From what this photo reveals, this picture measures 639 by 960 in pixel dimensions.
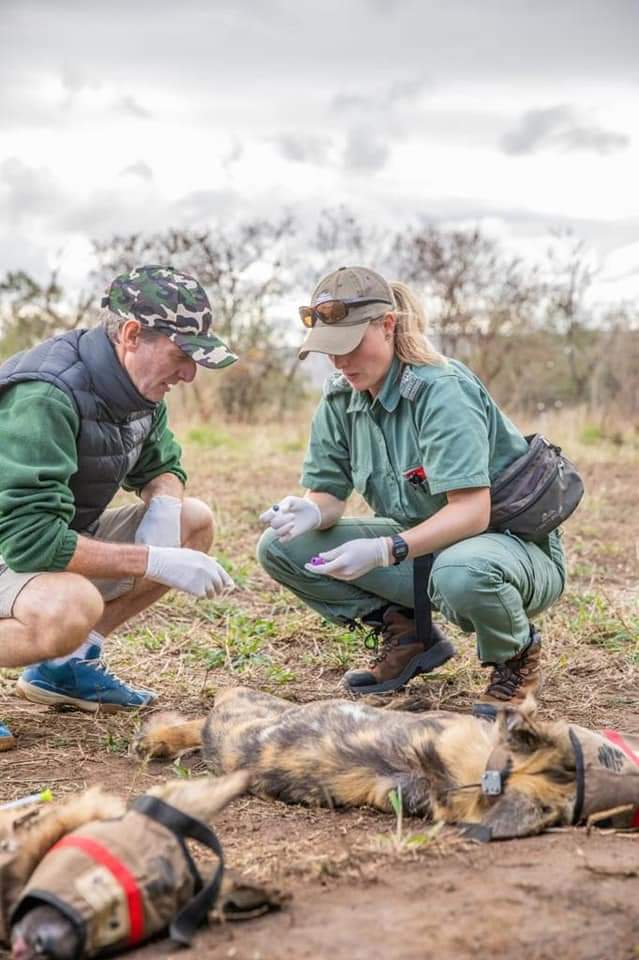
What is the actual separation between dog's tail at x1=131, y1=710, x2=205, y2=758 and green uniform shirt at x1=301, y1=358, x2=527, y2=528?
4.04 feet

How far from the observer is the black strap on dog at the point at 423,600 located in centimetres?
434

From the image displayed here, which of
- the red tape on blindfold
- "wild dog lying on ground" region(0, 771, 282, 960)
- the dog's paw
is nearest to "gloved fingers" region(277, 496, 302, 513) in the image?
the dog's paw

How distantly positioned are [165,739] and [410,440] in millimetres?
1458

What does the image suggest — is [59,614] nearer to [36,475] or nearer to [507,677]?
[36,475]

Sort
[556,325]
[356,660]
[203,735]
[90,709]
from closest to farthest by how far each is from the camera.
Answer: [203,735] < [90,709] < [356,660] < [556,325]

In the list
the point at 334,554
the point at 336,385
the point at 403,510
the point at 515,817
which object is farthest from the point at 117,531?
the point at 515,817

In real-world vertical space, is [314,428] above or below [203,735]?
above

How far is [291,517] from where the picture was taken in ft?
14.3

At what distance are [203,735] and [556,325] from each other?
14937mm

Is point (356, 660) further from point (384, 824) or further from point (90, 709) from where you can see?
point (384, 824)

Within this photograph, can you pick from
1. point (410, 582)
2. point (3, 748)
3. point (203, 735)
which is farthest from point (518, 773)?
point (3, 748)

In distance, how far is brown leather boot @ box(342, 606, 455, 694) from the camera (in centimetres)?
443

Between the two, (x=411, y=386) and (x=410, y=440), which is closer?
(x=411, y=386)

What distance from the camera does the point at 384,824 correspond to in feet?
9.99
